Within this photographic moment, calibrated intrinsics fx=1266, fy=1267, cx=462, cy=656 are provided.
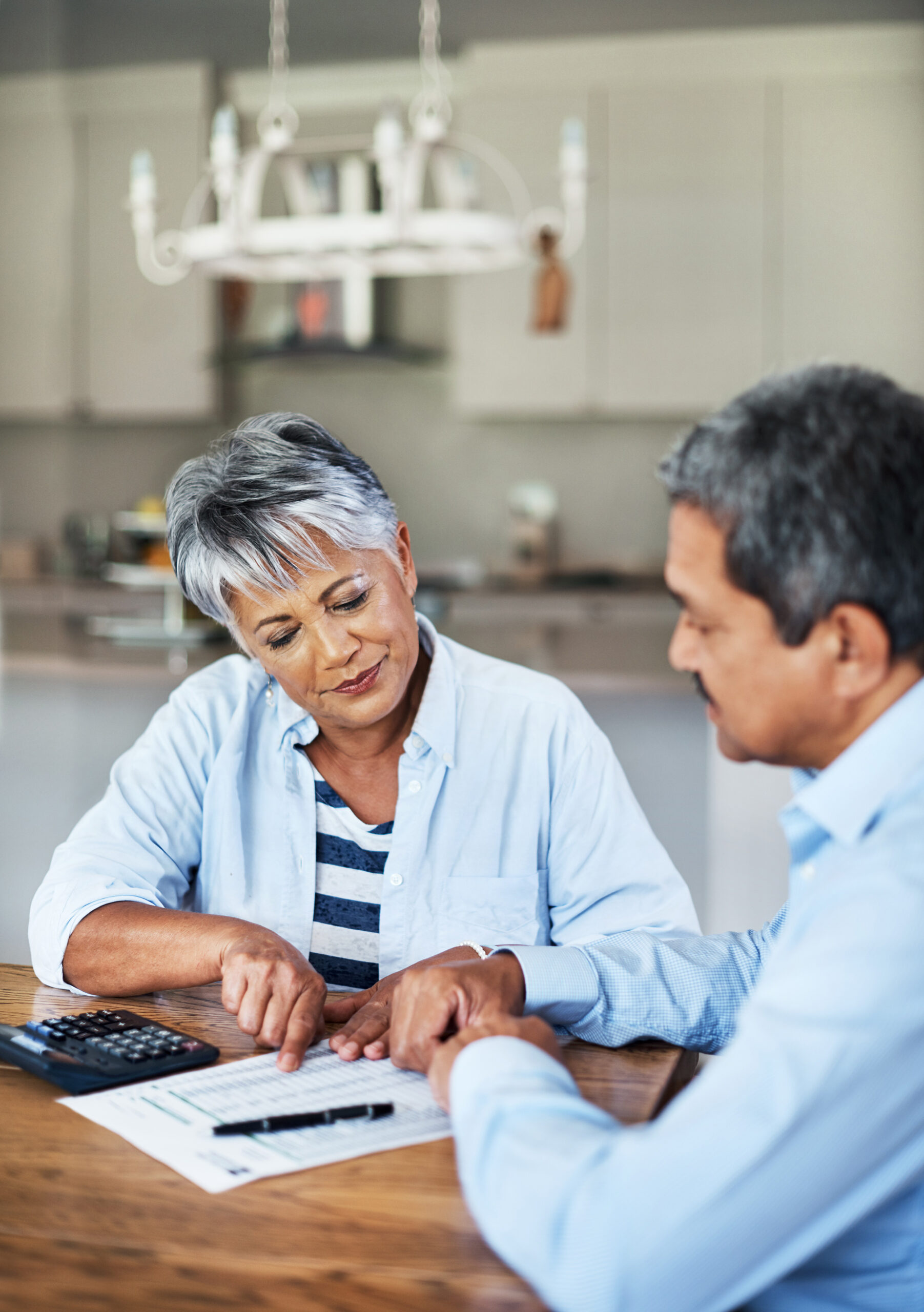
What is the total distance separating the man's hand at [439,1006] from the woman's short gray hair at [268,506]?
549mm

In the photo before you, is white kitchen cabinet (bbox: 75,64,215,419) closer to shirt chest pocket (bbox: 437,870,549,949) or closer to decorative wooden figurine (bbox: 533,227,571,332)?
decorative wooden figurine (bbox: 533,227,571,332)

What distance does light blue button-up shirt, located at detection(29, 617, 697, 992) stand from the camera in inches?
60.7

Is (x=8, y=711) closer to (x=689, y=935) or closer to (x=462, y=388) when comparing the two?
(x=462, y=388)

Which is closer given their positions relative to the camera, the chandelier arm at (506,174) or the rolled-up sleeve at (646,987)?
the rolled-up sleeve at (646,987)

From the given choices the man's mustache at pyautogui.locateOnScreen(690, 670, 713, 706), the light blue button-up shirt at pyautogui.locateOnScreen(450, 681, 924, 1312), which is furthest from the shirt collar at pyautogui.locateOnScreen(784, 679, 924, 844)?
the man's mustache at pyautogui.locateOnScreen(690, 670, 713, 706)

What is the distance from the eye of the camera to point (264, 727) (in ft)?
5.55

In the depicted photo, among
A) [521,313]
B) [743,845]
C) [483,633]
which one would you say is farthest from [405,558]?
[521,313]

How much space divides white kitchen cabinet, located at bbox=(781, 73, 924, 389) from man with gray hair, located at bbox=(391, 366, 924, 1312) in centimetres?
510

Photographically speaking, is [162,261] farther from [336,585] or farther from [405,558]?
[336,585]

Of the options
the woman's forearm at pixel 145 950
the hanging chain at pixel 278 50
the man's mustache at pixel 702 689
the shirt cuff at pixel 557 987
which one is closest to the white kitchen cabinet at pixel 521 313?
the hanging chain at pixel 278 50

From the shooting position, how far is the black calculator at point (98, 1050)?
109 centimetres

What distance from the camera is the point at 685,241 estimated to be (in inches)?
228

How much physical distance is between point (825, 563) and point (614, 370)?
17.3 feet

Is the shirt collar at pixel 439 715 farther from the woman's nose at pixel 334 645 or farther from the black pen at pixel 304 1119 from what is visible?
the black pen at pixel 304 1119
